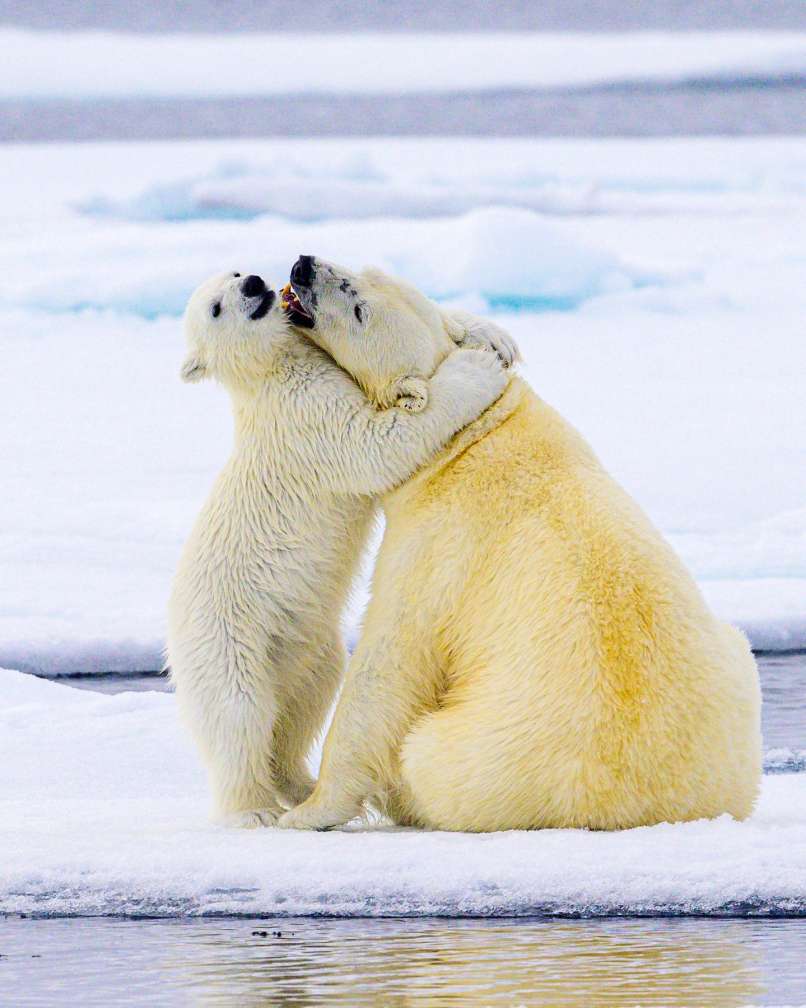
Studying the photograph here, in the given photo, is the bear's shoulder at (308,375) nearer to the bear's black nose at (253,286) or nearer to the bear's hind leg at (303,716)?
the bear's black nose at (253,286)

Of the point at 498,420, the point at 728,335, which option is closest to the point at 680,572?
the point at 498,420

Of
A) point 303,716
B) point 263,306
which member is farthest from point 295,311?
point 303,716

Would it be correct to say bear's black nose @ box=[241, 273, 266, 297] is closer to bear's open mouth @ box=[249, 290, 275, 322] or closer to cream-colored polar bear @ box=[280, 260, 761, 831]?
bear's open mouth @ box=[249, 290, 275, 322]

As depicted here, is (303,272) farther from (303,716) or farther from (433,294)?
(433,294)

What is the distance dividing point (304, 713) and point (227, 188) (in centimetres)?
1585

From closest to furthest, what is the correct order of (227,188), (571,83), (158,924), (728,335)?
1. (158,924)
2. (728,335)
3. (227,188)
4. (571,83)

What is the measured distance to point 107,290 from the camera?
14531mm

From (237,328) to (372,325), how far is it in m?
0.36

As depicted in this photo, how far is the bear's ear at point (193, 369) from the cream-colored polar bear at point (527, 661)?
1.62 feet

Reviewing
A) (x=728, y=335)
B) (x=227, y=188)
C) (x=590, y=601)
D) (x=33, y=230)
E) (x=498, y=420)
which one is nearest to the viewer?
(x=590, y=601)

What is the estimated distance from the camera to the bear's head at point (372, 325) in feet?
13.4

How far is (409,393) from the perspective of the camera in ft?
13.2

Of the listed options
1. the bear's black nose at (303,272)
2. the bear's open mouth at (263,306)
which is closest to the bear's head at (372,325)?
the bear's black nose at (303,272)

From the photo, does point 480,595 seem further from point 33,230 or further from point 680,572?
point 33,230
